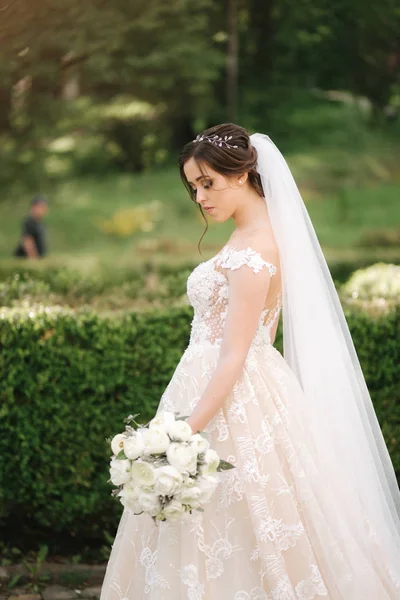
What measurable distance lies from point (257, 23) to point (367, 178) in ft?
17.3

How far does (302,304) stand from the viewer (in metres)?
3.12

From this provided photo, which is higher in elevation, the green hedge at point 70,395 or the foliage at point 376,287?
the green hedge at point 70,395

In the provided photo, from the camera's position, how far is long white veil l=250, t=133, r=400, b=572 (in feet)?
10.1

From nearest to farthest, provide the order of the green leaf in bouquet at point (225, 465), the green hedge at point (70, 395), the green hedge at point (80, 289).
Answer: the green leaf in bouquet at point (225, 465) < the green hedge at point (70, 395) < the green hedge at point (80, 289)

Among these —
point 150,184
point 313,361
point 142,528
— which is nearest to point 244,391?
point 313,361

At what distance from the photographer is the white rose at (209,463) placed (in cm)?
255

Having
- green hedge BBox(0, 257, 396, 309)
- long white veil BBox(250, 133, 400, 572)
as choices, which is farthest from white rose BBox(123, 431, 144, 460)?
green hedge BBox(0, 257, 396, 309)

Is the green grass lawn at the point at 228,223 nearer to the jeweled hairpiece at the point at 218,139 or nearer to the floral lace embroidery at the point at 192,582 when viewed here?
the jeweled hairpiece at the point at 218,139

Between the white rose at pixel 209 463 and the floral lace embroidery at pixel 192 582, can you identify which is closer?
the white rose at pixel 209 463

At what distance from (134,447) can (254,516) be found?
591mm

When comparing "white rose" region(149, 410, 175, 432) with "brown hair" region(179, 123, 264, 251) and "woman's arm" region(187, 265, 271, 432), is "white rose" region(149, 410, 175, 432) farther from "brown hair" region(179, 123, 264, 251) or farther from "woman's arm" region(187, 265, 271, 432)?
"brown hair" region(179, 123, 264, 251)

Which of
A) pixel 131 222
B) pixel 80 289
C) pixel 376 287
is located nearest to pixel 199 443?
pixel 376 287

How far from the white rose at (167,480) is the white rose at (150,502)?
25 millimetres

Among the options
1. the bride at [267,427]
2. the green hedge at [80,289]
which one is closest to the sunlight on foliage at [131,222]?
the green hedge at [80,289]
